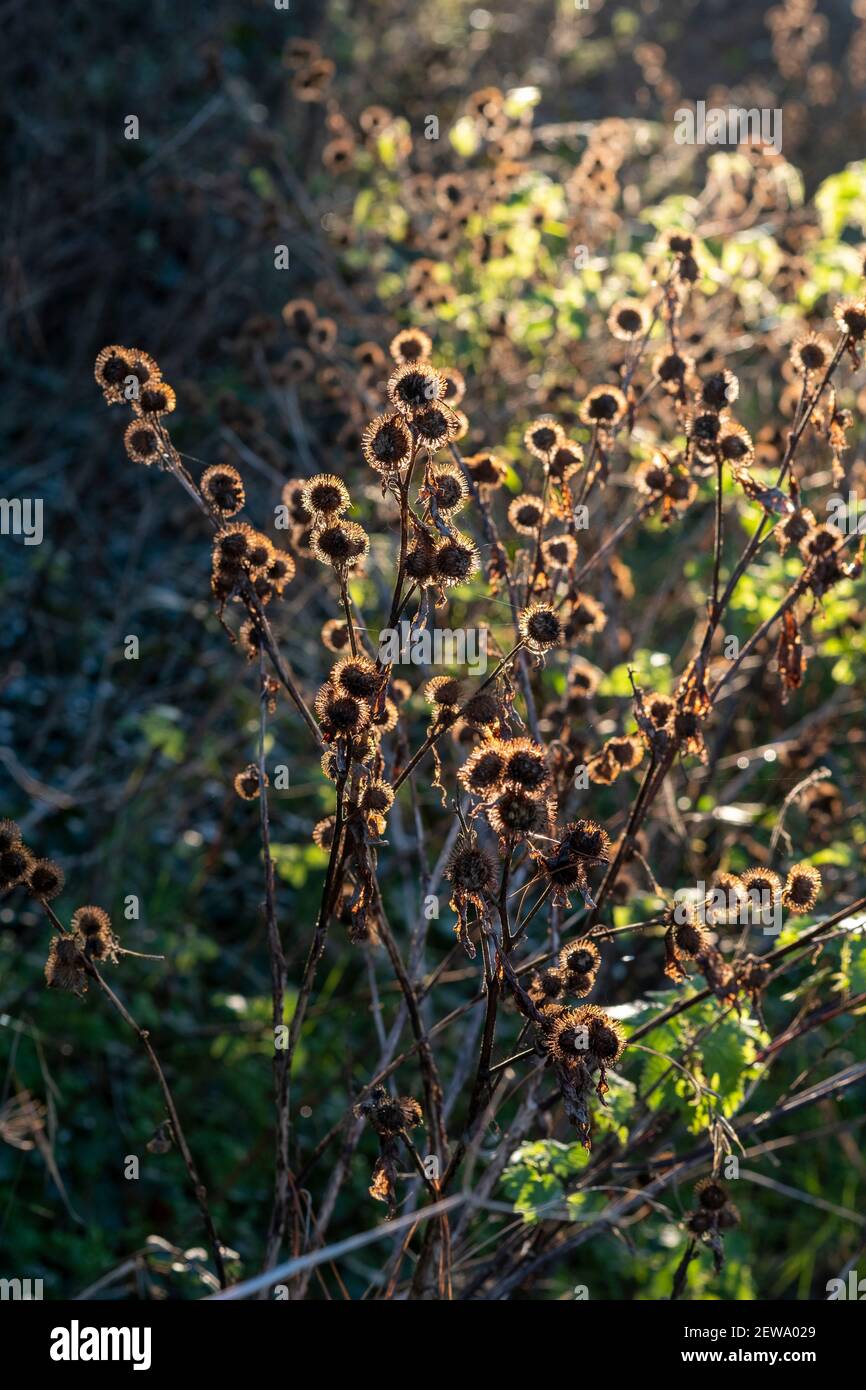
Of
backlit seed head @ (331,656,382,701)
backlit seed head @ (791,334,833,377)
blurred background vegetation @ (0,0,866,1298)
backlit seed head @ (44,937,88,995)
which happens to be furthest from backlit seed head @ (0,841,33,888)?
backlit seed head @ (791,334,833,377)

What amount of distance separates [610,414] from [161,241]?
614cm

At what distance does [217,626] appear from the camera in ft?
22.0

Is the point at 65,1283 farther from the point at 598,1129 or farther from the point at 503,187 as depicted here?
the point at 503,187

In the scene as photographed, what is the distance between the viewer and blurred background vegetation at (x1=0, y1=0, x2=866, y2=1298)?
14.6ft

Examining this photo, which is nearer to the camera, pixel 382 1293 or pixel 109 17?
pixel 382 1293

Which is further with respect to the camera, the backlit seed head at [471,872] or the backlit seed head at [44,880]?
the backlit seed head at [44,880]

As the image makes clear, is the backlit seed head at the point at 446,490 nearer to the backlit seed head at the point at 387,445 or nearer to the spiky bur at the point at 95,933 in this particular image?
the backlit seed head at the point at 387,445

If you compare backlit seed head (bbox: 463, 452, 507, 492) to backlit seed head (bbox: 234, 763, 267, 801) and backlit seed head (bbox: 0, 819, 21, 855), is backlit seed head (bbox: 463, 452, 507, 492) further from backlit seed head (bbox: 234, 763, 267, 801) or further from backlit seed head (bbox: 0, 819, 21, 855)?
backlit seed head (bbox: 0, 819, 21, 855)

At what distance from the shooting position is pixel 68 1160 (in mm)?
4543

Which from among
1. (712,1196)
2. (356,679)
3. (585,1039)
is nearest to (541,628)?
(356,679)

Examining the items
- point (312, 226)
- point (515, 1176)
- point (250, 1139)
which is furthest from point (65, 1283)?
point (312, 226)

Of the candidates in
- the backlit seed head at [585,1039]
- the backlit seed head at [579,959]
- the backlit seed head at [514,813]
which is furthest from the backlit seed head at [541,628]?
the backlit seed head at [585,1039]

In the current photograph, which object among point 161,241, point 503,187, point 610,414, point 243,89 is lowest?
point 610,414

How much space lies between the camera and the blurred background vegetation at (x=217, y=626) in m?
4.44
